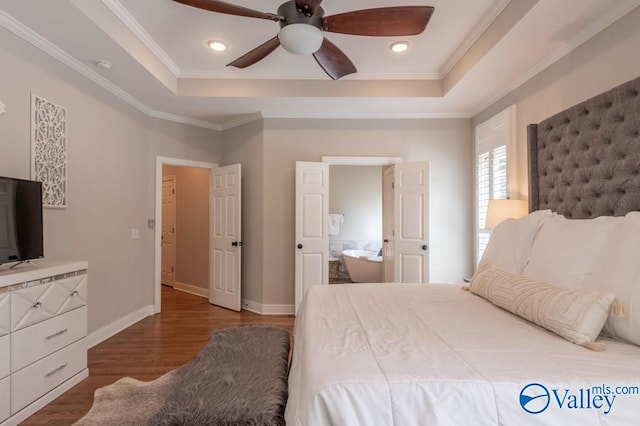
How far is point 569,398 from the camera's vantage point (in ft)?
3.17

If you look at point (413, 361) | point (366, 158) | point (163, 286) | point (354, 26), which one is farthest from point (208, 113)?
point (413, 361)

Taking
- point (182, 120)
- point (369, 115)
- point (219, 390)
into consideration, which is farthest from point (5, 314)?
point (369, 115)

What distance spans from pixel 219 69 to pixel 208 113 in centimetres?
84

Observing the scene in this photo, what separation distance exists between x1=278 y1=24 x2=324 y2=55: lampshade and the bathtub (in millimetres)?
4091

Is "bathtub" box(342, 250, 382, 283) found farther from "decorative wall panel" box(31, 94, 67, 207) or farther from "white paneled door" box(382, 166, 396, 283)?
"decorative wall panel" box(31, 94, 67, 207)

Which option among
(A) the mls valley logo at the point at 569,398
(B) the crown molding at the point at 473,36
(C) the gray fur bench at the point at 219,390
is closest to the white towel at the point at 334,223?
(B) the crown molding at the point at 473,36

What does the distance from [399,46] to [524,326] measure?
2.62m

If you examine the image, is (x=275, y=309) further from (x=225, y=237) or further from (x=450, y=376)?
(x=450, y=376)

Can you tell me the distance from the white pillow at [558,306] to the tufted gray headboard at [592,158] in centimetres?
85

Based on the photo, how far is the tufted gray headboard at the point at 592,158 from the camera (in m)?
1.87

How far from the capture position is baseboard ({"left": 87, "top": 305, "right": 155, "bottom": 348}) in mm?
3126

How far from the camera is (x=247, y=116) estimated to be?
4.36 m

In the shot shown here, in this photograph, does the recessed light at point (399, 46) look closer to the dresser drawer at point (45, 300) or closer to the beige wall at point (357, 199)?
the dresser drawer at point (45, 300)

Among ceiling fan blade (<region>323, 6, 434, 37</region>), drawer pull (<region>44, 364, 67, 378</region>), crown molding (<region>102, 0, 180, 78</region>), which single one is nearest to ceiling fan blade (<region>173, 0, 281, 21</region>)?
ceiling fan blade (<region>323, 6, 434, 37</region>)
